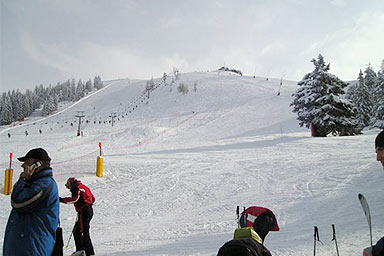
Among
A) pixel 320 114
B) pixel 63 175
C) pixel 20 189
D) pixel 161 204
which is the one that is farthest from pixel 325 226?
pixel 320 114

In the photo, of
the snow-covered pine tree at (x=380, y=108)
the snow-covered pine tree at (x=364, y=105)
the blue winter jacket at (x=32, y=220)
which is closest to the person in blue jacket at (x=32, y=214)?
the blue winter jacket at (x=32, y=220)

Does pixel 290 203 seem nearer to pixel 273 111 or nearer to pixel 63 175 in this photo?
pixel 63 175

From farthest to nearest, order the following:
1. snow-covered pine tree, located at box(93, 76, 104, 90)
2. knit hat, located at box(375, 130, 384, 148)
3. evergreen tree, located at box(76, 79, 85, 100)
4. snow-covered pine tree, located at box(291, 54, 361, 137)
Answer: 1. snow-covered pine tree, located at box(93, 76, 104, 90)
2. evergreen tree, located at box(76, 79, 85, 100)
3. snow-covered pine tree, located at box(291, 54, 361, 137)
4. knit hat, located at box(375, 130, 384, 148)

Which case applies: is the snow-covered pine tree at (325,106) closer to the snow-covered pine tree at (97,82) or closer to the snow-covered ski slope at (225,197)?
the snow-covered ski slope at (225,197)

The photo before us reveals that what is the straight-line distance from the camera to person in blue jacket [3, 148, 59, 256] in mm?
2572

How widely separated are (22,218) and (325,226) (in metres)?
5.35

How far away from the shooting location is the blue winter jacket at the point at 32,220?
2.57m

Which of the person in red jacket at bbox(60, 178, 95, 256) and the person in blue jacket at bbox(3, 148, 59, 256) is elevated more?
the person in blue jacket at bbox(3, 148, 59, 256)

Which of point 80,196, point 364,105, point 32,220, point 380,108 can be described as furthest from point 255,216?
point 364,105

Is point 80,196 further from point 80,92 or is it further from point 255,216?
point 80,92

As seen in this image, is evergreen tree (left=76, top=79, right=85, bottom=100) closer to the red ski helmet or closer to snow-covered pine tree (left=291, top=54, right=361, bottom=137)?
snow-covered pine tree (left=291, top=54, right=361, bottom=137)

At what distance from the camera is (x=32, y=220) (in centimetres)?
263

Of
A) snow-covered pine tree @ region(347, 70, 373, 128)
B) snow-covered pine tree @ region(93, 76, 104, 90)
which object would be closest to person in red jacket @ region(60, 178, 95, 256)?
snow-covered pine tree @ region(347, 70, 373, 128)

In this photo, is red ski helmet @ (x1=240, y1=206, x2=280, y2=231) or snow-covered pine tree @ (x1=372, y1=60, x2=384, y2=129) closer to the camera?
red ski helmet @ (x1=240, y1=206, x2=280, y2=231)
